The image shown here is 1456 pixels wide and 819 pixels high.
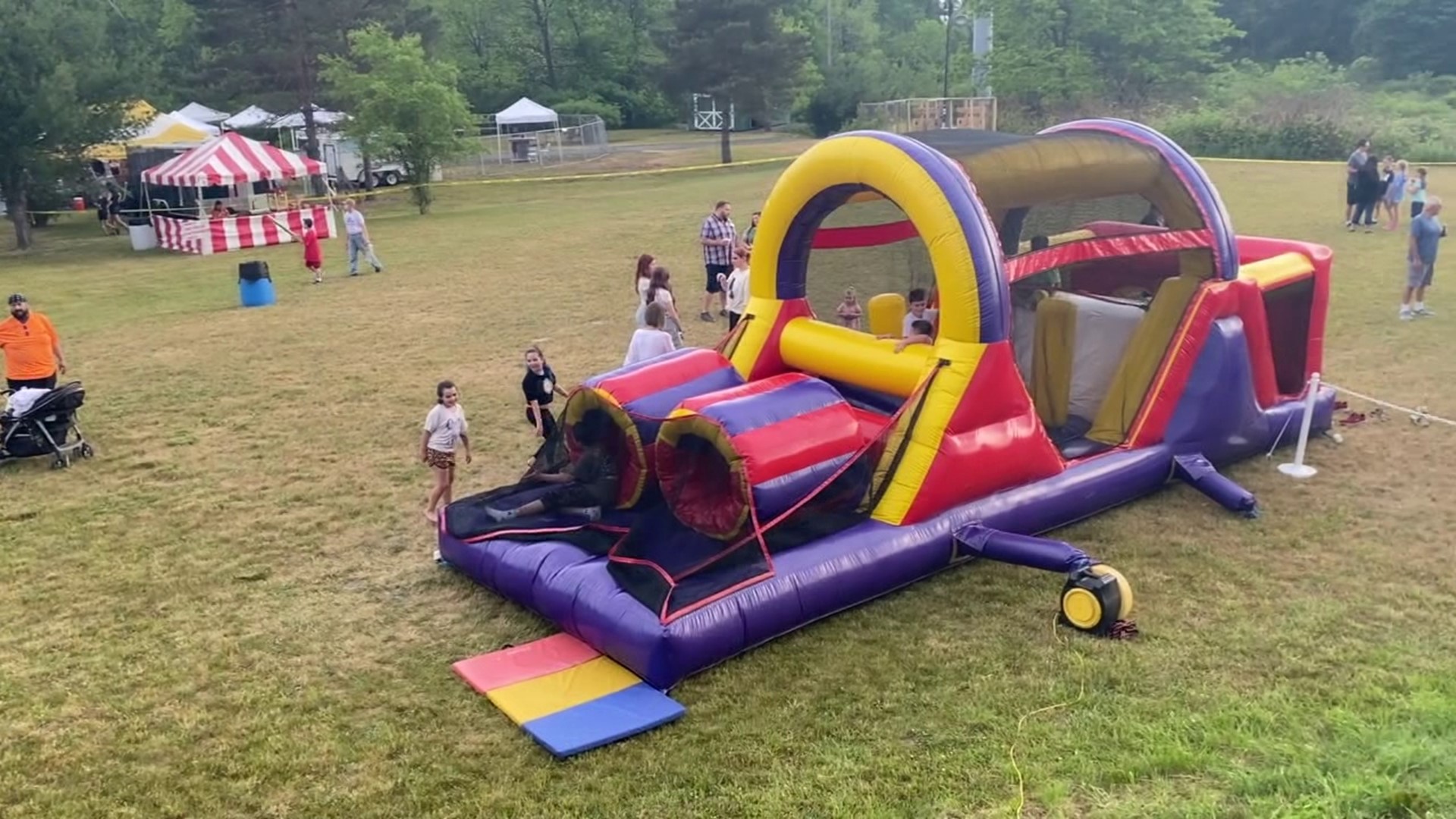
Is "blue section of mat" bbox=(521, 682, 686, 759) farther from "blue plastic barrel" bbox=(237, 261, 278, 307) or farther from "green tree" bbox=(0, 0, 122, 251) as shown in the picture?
"green tree" bbox=(0, 0, 122, 251)

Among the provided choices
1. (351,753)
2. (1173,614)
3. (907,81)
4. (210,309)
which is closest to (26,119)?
(210,309)

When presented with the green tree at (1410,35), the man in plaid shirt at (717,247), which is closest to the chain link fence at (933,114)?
the man in plaid shirt at (717,247)

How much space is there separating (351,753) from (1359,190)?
1959cm

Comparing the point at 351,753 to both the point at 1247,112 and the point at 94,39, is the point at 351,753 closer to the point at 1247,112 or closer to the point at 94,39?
the point at 94,39

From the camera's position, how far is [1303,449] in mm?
8258

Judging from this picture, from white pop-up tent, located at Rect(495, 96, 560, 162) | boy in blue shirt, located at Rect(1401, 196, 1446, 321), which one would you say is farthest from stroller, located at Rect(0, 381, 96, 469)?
white pop-up tent, located at Rect(495, 96, 560, 162)

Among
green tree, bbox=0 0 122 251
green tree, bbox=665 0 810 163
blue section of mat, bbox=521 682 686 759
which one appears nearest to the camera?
blue section of mat, bbox=521 682 686 759

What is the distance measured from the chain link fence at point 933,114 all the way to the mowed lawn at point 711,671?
3000cm

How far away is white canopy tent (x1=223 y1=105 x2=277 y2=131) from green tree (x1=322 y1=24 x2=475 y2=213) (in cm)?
1086

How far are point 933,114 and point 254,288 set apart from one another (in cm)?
2857

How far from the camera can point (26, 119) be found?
2339 centimetres

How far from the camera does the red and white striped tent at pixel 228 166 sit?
77.4 ft

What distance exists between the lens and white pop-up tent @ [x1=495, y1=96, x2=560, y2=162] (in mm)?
41656

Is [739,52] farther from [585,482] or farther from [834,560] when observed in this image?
[834,560]
